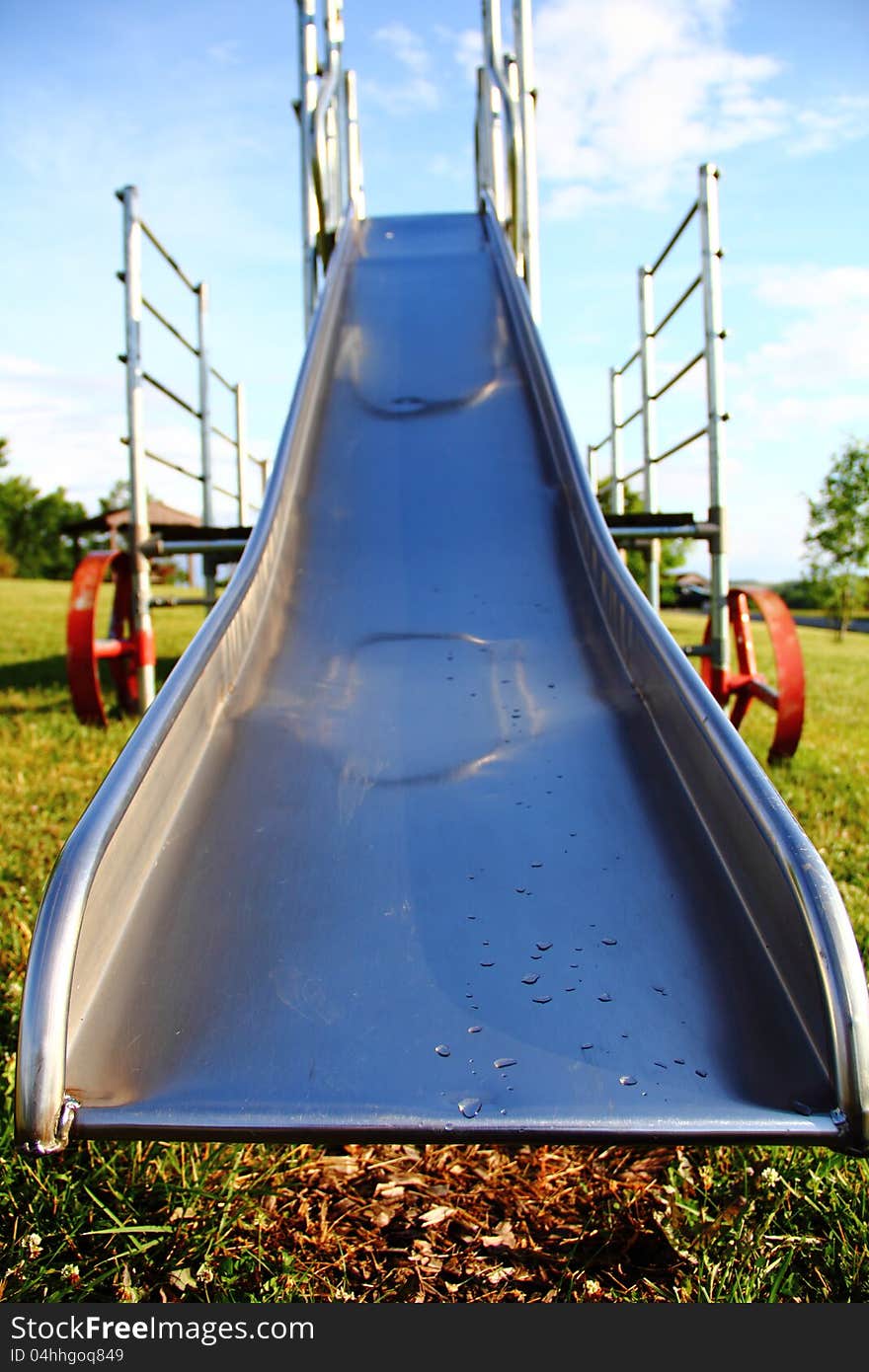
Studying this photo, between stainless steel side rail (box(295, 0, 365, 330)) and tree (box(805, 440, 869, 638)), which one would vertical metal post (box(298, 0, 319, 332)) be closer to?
stainless steel side rail (box(295, 0, 365, 330))

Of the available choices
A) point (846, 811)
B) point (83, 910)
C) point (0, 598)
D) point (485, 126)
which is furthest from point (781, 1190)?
point (0, 598)

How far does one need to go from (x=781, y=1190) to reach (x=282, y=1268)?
77cm

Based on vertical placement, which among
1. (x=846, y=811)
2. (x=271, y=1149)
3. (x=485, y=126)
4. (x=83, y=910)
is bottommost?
(x=271, y=1149)

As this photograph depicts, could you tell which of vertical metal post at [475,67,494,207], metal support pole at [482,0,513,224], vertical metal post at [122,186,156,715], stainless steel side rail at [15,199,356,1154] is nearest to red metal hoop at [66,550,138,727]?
vertical metal post at [122,186,156,715]

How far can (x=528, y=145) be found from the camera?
420cm

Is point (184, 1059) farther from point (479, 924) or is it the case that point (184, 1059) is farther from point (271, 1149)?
point (271, 1149)

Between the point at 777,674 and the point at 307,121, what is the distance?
351 centimetres

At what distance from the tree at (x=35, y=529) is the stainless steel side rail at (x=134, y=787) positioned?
44.2m

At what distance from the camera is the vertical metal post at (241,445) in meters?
5.47

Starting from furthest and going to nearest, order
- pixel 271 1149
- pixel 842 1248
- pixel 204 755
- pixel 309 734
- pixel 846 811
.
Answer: pixel 846 811, pixel 309 734, pixel 204 755, pixel 271 1149, pixel 842 1248

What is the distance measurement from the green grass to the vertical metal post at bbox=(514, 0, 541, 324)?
3.72 metres

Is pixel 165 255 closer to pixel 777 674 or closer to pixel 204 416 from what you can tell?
pixel 204 416

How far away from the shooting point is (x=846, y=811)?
3012mm

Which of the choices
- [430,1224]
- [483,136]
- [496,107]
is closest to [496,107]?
[496,107]
